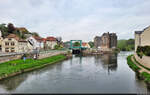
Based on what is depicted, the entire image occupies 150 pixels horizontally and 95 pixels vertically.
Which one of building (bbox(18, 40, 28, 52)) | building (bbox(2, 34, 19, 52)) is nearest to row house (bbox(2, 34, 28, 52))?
building (bbox(2, 34, 19, 52))

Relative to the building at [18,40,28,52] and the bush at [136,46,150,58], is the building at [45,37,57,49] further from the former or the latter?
the bush at [136,46,150,58]

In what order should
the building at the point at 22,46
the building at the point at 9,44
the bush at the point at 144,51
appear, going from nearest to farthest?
the bush at the point at 144,51
the building at the point at 9,44
the building at the point at 22,46

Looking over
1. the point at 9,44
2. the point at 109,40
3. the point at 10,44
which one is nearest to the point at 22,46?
the point at 10,44

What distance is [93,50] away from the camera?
247ft

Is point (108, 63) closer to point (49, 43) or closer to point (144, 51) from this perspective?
point (144, 51)

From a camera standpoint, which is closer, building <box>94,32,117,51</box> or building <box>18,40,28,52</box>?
building <box>18,40,28,52</box>

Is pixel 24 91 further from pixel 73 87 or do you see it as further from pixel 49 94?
pixel 73 87

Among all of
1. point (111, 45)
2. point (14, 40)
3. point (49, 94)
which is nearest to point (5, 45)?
point (14, 40)

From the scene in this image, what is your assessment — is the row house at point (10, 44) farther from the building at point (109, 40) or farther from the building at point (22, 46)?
the building at point (109, 40)

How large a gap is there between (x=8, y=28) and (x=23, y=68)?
36.0 meters

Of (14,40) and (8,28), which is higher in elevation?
(8,28)

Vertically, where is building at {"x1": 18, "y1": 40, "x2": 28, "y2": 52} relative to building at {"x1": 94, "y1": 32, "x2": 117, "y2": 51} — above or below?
below

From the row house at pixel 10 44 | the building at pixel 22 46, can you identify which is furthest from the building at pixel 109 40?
the row house at pixel 10 44

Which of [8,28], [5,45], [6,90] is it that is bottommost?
[6,90]
